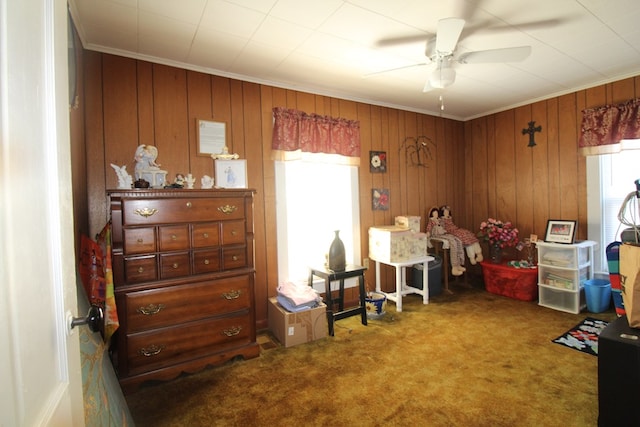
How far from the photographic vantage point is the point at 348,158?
11.8 feet

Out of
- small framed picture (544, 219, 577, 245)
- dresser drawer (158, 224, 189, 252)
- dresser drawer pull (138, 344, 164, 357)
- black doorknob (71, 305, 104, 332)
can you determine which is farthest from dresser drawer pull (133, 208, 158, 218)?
small framed picture (544, 219, 577, 245)

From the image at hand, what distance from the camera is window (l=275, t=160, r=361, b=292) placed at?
10.6 ft

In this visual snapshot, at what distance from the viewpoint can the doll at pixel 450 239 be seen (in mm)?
3979

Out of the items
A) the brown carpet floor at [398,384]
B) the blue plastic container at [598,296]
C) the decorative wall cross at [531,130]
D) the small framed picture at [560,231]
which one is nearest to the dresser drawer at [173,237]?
the brown carpet floor at [398,384]

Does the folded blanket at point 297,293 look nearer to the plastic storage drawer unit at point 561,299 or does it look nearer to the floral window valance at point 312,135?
the floral window valance at point 312,135

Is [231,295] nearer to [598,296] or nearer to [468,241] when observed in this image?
[468,241]

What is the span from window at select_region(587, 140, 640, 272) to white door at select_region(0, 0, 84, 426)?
14.8ft

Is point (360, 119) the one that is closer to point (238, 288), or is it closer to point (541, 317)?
point (238, 288)

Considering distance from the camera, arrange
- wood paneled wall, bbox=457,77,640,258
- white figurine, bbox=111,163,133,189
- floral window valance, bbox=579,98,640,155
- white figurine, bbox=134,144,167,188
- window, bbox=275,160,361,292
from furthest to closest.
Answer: wood paneled wall, bbox=457,77,640,258 → window, bbox=275,160,361,292 → floral window valance, bbox=579,98,640,155 → white figurine, bbox=134,144,167,188 → white figurine, bbox=111,163,133,189

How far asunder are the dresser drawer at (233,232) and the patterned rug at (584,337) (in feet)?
9.02

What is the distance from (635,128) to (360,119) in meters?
2.72

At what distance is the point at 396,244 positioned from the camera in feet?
11.3

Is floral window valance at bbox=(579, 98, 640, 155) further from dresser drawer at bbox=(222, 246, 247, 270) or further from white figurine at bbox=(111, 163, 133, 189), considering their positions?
white figurine at bbox=(111, 163, 133, 189)

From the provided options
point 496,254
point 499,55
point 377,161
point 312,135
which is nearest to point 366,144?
point 377,161
